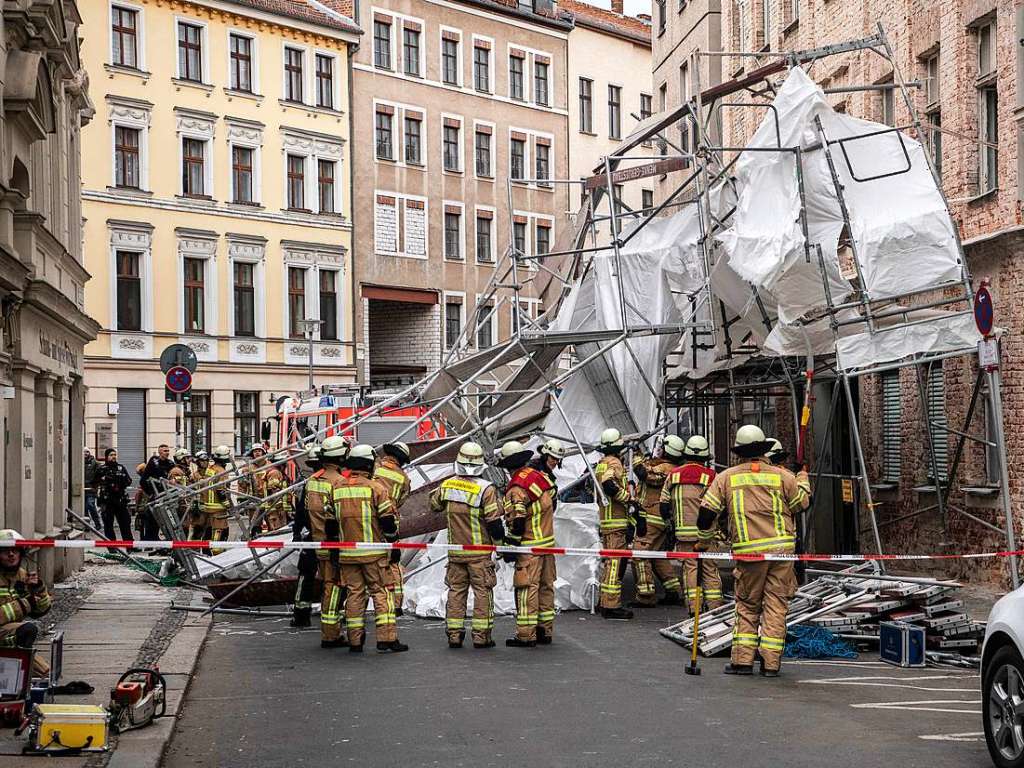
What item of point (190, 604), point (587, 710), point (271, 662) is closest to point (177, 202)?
point (190, 604)

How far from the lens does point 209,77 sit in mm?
40531

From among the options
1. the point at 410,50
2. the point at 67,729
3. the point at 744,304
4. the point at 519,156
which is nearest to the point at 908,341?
the point at 744,304

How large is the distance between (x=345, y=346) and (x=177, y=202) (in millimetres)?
6753

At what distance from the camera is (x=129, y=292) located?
3922 centimetres

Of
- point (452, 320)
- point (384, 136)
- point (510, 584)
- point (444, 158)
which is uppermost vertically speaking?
point (384, 136)

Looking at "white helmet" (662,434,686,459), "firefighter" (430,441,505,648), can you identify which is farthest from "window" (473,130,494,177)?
"firefighter" (430,441,505,648)

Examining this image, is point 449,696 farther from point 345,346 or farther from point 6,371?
point 345,346

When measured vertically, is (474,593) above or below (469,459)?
below

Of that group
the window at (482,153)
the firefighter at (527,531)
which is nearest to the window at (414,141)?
the window at (482,153)

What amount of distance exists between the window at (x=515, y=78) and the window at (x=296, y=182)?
915 cm

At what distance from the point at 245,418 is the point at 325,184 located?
7.36 meters

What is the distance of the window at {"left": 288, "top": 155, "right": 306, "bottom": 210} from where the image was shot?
140 ft

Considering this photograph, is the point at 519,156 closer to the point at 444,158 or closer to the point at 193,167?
the point at 444,158

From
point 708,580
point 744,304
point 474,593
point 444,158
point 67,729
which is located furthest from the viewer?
point 444,158
